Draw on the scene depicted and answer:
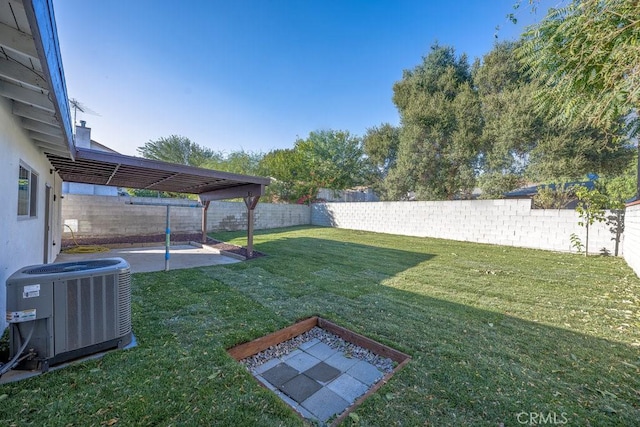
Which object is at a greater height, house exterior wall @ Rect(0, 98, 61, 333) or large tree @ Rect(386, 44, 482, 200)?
large tree @ Rect(386, 44, 482, 200)

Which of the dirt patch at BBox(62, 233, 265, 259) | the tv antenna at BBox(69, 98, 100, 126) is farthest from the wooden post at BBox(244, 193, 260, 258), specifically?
the tv antenna at BBox(69, 98, 100, 126)

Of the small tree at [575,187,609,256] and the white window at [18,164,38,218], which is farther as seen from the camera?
the small tree at [575,187,609,256]

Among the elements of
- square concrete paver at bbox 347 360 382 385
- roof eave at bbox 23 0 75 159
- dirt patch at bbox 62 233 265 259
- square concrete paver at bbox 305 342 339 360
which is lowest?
square concrete paver at bbox 305 342 339 360

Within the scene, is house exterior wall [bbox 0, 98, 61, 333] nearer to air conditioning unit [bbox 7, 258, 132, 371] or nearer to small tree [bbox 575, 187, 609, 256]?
air conditioning unit [bbox 7, 258, 132, 371]

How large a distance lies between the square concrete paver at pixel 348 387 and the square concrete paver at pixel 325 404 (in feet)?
0.14

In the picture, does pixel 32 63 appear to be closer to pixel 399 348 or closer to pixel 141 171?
pixel 399 348

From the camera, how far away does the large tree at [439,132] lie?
41.9ft

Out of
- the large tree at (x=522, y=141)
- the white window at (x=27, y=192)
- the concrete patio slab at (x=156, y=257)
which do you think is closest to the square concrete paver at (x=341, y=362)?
the white window at (x=27, y=192)

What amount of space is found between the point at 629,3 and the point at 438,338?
429 centimetres

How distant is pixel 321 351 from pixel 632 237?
7680 mm

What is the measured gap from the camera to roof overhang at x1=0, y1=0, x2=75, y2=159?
1271 mm

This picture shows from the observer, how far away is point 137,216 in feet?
32.1

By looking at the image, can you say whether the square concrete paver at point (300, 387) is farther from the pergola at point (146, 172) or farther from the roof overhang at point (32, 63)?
the pergola at point (146, 172)

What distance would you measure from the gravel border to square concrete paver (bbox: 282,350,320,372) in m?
0.08
